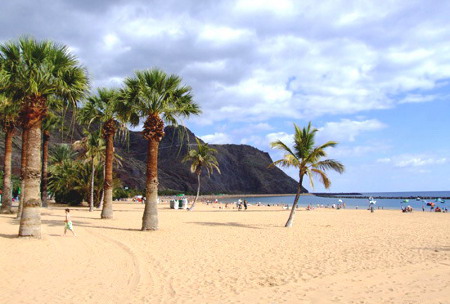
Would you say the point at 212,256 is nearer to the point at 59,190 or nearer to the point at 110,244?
the point at 110,244

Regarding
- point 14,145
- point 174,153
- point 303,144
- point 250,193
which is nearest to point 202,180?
point 174,153

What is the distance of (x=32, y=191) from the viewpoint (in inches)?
526

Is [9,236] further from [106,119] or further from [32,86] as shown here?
[106,119]

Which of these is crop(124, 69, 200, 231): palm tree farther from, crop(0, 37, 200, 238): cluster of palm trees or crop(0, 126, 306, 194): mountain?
crop(0, 126, 306, 194): mountain

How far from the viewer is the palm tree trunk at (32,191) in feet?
43.1

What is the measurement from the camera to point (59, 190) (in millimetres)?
40125

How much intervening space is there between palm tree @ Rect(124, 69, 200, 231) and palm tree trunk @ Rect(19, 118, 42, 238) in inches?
200

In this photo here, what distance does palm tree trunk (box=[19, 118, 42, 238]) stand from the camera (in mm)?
13133

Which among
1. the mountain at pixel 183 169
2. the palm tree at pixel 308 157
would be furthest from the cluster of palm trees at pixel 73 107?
the mountain at pixel 183 169

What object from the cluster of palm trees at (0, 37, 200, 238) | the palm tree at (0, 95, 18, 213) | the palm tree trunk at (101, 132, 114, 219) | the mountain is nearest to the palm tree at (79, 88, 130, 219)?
the palm tree trunk at (101, 132, 114, 219)

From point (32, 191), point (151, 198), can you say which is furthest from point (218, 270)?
point (151, 198)

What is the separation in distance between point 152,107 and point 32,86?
18.9ft

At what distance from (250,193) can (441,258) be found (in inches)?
6988

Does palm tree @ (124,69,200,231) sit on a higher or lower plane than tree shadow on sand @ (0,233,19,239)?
higher
